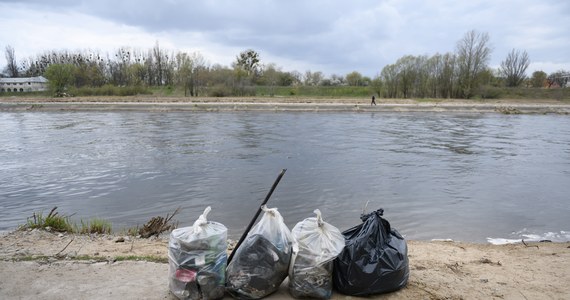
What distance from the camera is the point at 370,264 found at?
162 inches

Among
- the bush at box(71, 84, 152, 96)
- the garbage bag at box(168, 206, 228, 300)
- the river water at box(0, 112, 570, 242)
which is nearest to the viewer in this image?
the garbage bag at box(168, 206, 228, 300)

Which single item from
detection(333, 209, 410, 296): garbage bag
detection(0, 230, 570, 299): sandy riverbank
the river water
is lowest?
the river water

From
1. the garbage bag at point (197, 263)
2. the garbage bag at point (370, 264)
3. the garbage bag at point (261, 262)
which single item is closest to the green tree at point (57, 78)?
the garbage bag at point (197, 263)

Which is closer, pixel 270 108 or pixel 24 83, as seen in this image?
pixel 270 108

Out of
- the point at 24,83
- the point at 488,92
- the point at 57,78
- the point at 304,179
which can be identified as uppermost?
the point at 24,83

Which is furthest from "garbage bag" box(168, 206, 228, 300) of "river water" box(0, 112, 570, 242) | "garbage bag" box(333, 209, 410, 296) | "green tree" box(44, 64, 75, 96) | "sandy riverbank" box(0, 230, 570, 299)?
"green tree" box(44, 64, 75, 96)

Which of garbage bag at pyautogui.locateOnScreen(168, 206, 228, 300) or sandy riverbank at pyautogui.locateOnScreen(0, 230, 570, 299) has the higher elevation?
garbage bag at pyautogui.locateOnScreen(168, 206, 228, 300)

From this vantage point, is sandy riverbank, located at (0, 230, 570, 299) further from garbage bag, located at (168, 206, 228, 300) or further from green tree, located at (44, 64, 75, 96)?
green tree, located at (44, 64, 75, 96)

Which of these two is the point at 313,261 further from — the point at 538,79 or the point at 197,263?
the point at 538,79

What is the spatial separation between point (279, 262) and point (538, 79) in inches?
4108

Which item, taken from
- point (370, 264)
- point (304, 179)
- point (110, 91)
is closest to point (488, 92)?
point (110, 91)

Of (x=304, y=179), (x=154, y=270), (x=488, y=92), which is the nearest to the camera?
(x=154, y=270)

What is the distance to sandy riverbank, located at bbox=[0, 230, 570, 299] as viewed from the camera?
4176 millimetres

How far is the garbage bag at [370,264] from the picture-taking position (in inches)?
161
